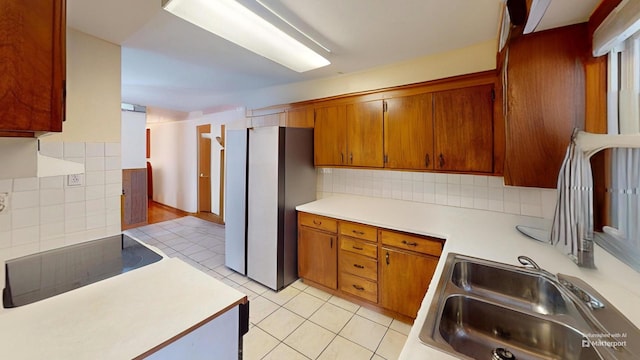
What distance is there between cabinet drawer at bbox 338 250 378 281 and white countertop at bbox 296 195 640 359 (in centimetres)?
37

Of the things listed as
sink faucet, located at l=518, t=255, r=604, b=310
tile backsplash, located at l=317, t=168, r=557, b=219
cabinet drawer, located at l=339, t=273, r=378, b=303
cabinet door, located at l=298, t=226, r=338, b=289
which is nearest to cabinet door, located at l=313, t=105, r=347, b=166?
tile backsplash, located at l=317, t=168, r=557, b=219

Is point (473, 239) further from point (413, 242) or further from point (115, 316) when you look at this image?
point (115, 316)

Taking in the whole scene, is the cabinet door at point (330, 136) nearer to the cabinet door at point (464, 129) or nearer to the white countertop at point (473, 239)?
the white countertop at point (473, 239)

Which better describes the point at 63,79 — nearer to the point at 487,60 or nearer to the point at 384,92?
the point at 384,92

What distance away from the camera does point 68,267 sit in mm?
1325

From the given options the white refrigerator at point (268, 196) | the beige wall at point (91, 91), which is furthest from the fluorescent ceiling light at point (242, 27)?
the beige wall at point (91, 91)

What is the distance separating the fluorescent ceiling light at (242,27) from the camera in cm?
139

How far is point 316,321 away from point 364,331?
424 millimetres

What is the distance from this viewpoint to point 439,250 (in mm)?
1772

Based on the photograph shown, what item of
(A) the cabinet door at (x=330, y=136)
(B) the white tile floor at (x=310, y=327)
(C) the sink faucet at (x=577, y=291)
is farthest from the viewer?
(A) the cabinet door at (x=330, y=136)

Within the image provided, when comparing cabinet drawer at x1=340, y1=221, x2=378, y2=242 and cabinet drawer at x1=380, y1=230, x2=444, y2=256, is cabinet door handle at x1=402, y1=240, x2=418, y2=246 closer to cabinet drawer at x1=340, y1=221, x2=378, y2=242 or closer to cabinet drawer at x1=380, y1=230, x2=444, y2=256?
cabinet drawer at x1=380, y1=230, x2=444, y2=256

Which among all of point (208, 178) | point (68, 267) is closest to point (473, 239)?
point (68, 267)

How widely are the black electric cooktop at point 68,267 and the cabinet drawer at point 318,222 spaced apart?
1.43 m

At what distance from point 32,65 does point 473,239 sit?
7.02 feet
